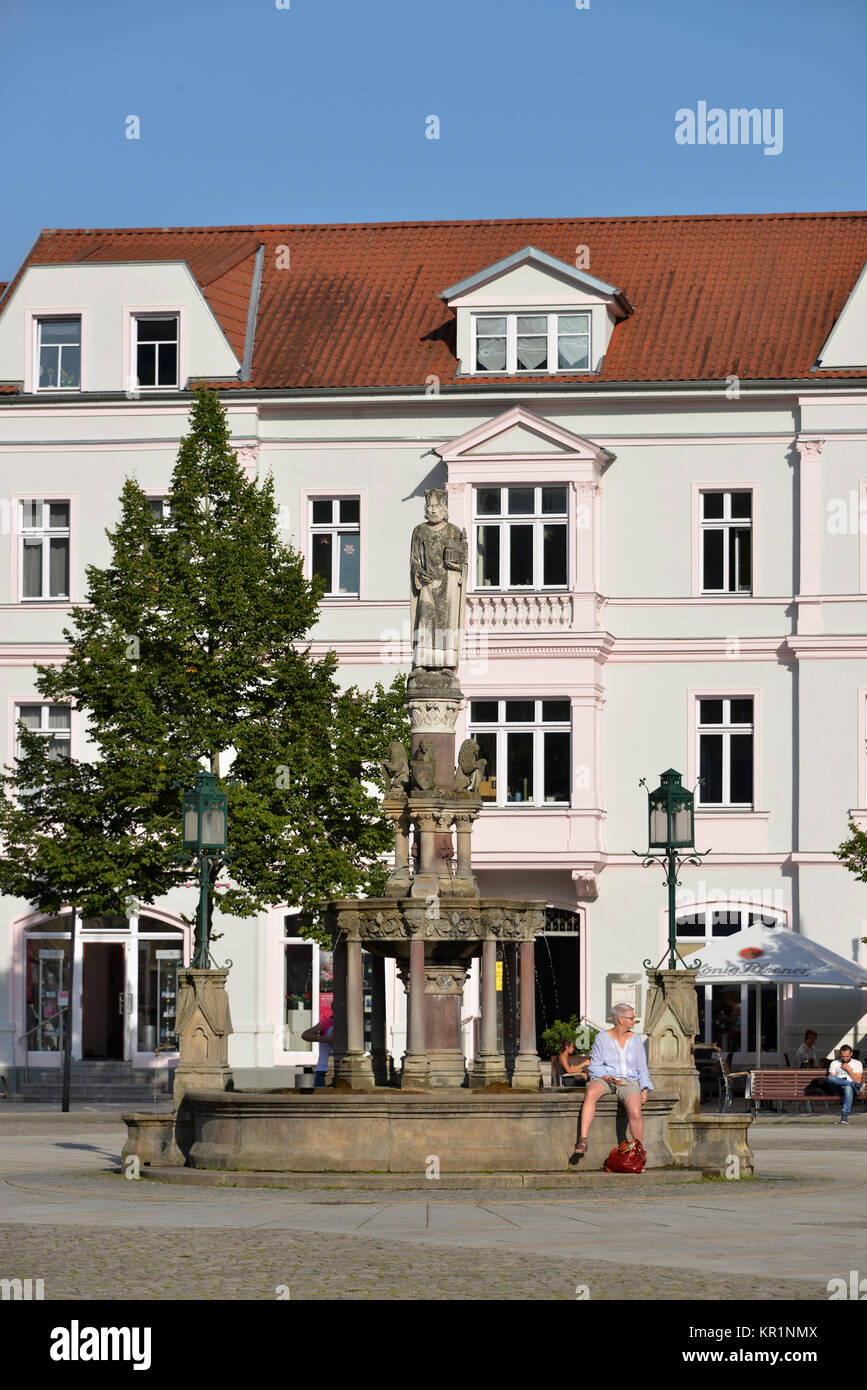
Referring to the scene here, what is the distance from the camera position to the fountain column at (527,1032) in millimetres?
21344

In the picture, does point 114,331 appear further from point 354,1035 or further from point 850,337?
point 354,1035

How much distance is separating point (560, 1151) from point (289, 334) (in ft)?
82.9

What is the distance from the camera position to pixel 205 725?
32.4m

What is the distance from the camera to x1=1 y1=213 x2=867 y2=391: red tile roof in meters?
40.6

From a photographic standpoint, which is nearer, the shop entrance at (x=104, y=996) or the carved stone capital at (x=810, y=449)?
the carved stone capital at (x=810, y=449)

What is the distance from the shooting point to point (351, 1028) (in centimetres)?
2109

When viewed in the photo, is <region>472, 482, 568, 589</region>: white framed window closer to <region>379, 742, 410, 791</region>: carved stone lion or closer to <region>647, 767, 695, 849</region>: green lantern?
<region>647, 767, 695, 849</region>: green lantern

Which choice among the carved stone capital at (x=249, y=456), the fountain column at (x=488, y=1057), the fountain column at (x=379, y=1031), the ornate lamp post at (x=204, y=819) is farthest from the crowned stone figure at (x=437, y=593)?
the carved stone capital at (x=249, y=456)

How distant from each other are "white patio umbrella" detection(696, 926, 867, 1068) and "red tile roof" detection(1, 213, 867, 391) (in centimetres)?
1031

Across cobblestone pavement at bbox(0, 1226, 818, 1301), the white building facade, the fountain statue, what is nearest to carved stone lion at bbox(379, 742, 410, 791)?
the fountain statue

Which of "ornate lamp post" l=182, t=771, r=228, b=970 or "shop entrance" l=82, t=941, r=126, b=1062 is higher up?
"ornate lamp post" l=182, t=771, r=228, b=970

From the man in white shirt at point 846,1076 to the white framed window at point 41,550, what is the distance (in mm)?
16200

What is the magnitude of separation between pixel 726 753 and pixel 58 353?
44.8 feet

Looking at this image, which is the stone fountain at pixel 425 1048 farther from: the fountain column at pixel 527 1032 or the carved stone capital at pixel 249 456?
the carved stone capital at pixel 249 456
